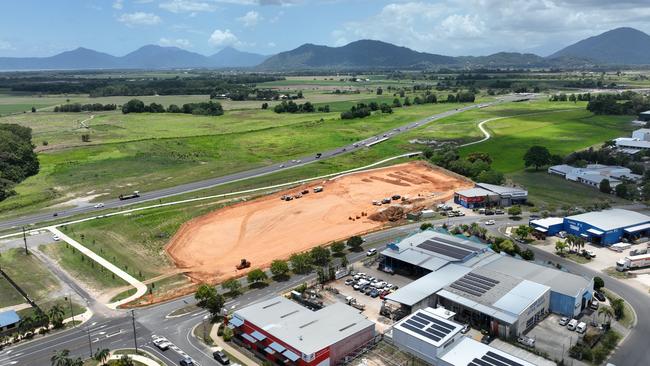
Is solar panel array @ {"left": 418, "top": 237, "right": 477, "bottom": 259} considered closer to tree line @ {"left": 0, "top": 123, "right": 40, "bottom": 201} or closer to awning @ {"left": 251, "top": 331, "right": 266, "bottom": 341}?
awning @ {"left": 251, "top": 331, "right": 266, "bottom": 341}

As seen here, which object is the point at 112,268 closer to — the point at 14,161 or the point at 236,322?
the point at 236,322

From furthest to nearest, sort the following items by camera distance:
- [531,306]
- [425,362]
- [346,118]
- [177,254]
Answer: [346,118], [177,254], [531,306], [425,362]

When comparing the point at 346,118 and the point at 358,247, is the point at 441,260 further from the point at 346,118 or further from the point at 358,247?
the point at 346,118

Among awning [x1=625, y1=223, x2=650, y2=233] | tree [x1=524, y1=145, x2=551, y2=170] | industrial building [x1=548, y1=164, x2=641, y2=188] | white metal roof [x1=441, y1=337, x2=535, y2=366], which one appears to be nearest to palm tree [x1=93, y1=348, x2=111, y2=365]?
white metal roof [x1=441, y1=337, x2=535, y2=366]

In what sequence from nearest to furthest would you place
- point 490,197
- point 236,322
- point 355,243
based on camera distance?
point 236,322 < point 355,243 < point 490,197

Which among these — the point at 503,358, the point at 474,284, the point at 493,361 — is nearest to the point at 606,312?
the point at 474,284

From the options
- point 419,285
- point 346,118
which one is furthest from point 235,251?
point 346,118
